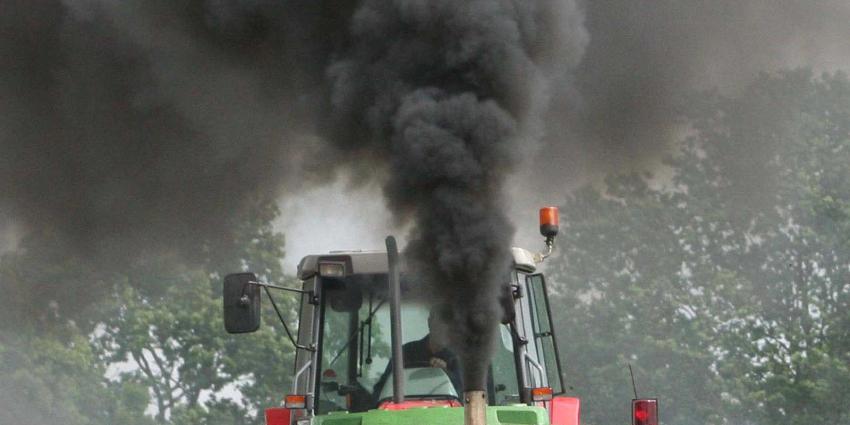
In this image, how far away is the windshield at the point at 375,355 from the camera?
296 inches

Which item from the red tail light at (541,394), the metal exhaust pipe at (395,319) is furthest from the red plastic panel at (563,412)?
the metal exhaust pipe at (395,319)

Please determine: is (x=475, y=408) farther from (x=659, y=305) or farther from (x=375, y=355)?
(x=659, y=305)

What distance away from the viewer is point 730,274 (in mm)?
25156

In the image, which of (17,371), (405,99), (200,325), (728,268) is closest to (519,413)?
(405,99)

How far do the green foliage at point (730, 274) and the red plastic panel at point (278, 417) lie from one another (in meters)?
11.7

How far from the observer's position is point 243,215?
1253cm

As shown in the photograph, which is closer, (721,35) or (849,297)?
(721,35)

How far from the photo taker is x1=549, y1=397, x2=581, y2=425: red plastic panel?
775 centimetres

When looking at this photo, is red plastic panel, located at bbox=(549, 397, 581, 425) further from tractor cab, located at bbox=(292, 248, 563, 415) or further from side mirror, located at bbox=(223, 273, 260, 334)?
side mirror, located at bbox=(223, 273, 260, 334)

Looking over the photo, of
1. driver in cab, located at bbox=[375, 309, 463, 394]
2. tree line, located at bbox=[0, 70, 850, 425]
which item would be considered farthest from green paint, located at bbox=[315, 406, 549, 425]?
tree line, located at bbox=[0, 70, 850, 425]

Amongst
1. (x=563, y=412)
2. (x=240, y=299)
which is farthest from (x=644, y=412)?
(x=240, y=299)

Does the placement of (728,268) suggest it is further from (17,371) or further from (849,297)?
(17,371)

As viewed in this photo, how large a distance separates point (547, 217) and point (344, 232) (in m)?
3.72

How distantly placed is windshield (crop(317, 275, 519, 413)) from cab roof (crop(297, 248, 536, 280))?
81mm
